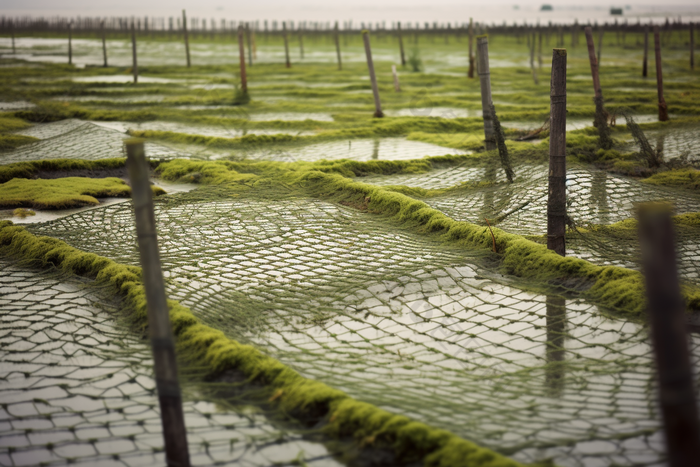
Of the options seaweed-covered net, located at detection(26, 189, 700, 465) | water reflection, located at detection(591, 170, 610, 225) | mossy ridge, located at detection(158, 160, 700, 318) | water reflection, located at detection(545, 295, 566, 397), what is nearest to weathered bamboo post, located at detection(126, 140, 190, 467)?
seaweed-covered net, located at detection(26, 189, 700, 465)

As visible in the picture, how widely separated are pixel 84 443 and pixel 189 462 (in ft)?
1.93

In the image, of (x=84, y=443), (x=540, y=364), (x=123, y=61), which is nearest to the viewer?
(x=84, y=443)

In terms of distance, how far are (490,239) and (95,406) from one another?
9.95 feet

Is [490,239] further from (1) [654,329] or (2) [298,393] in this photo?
(1) [654,329]

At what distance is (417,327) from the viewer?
369cm

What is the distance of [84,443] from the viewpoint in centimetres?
271

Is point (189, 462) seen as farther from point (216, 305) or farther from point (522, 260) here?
point (522, 260)

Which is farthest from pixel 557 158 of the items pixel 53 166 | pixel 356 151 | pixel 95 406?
pixel 53 166

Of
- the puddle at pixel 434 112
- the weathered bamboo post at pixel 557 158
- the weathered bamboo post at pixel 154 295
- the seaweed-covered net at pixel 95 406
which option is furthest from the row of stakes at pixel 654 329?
the puddle at pixel 434 112

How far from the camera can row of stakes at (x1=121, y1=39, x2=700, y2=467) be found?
1.53m

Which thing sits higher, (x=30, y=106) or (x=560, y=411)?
(x=30, y=106)

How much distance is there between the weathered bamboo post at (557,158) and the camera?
4.38 m

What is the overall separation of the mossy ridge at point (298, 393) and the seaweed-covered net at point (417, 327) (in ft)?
0.54

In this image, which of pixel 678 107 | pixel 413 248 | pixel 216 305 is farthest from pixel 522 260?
pixel 678 107
